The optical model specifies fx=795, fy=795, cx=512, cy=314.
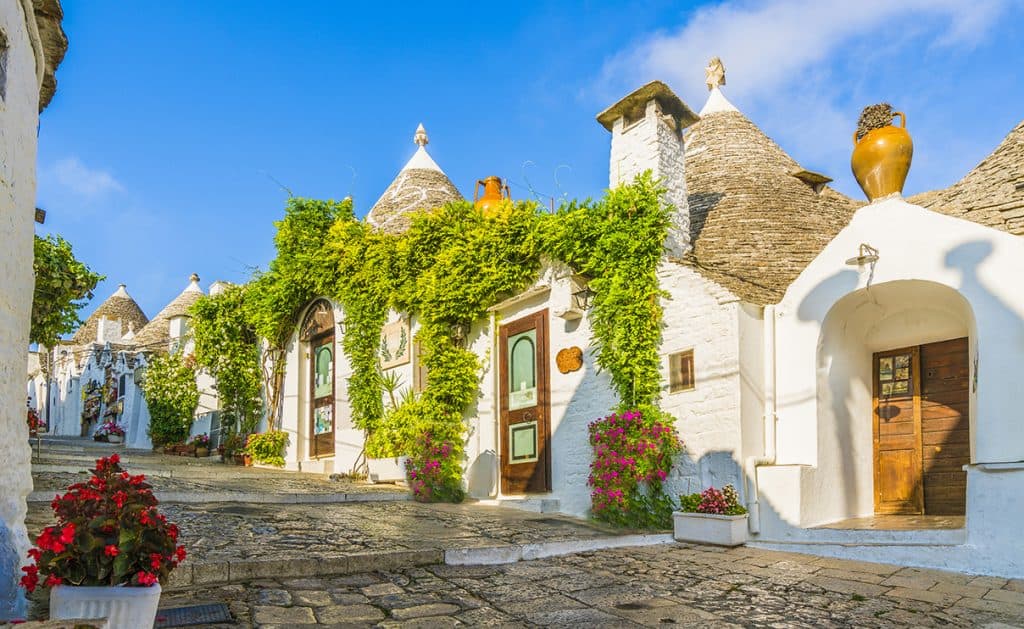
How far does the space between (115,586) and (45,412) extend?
1313 inches

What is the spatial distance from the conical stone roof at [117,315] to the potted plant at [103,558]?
30552 millimetres

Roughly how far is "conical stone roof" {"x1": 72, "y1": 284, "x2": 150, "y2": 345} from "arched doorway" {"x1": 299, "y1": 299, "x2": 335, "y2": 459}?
64.6ft

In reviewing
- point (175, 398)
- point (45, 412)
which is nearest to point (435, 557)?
point (175, 398)

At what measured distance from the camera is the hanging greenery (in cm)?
1625

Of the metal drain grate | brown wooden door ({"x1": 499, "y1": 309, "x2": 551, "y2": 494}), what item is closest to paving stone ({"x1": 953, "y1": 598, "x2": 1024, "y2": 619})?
the metal drain grate

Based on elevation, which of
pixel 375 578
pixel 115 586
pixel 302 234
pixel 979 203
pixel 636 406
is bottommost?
pixel 375 578

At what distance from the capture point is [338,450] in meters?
13.6

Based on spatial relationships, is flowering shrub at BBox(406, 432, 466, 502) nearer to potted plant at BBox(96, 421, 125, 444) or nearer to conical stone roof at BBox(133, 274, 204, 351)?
potted plant at BBox(96, 421, 125, 444)

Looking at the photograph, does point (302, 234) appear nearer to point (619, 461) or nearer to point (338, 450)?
point (338, 450)

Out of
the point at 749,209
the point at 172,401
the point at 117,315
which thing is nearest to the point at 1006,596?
the point at 749,209

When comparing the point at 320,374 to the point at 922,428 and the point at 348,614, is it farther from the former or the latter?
the point at 348,614

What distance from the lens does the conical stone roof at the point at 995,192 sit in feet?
25.3

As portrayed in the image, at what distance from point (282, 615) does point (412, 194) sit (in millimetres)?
12403

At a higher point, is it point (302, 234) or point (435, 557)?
point (302, 234)
